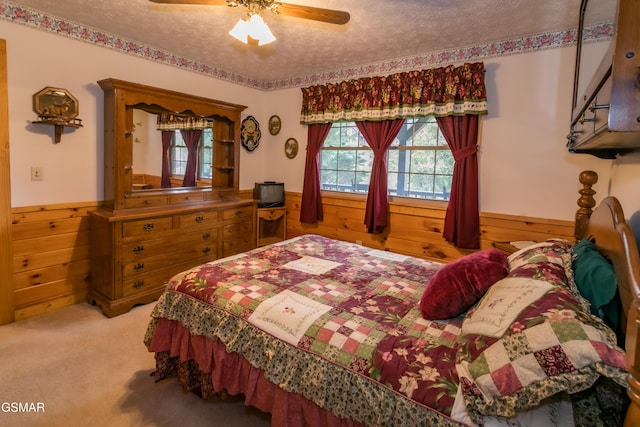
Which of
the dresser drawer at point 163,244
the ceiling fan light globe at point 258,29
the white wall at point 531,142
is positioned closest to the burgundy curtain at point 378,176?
the white wall at point 531,142

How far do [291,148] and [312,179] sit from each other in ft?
1.93

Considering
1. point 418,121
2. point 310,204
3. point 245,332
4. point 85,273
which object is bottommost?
point 85,273

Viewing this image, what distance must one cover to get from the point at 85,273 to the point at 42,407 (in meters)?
1.51

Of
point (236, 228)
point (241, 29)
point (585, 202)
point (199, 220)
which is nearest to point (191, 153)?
point (199, 220)

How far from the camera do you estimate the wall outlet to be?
2.69m

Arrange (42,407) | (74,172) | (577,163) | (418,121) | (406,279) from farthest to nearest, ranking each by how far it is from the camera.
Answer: (418,121)
(74,172)
(577,163)
(406,279)
(42,407)

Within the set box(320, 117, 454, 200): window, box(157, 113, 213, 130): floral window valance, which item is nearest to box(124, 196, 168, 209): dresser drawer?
box(157, 113, 213, 130): floral window valance

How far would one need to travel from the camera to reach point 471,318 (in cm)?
133

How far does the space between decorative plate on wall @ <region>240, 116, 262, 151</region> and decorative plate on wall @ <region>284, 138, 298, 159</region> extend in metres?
0.42

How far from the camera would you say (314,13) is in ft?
6.11

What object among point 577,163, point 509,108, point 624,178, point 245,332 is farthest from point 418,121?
point 245,332

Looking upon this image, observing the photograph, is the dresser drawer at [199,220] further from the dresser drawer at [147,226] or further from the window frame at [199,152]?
the window frame at [199,152]

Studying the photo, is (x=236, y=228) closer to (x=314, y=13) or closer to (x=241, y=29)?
(x=241, y=29)

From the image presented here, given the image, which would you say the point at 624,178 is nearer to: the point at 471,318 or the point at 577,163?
the point at 577,163
